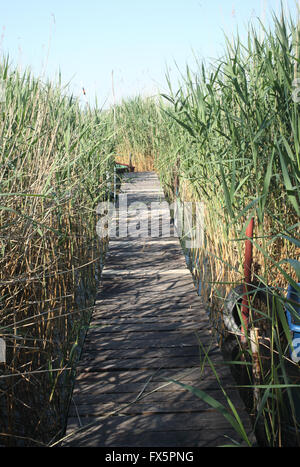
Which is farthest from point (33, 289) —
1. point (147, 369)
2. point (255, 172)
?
point (255, 172)

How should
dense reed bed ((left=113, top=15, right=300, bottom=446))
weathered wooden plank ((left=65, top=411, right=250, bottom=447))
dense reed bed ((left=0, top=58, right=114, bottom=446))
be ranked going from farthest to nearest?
dense reed bed ((left=113, top=15, right=300, bottom=446)) < dense reed bed ((left=0, top=58, right=114, bottom=446)) < weathered wooden plank ((left=65, top=411, right=250, bottom=447))

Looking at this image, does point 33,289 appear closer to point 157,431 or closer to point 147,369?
point 147,369

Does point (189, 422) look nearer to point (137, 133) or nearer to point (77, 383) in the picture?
point (77, 383)

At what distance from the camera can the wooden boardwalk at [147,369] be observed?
171 cm

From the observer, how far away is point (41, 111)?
251cm

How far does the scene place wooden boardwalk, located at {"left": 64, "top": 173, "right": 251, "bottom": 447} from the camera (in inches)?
67.5

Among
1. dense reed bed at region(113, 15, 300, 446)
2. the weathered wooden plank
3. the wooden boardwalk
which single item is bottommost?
the weathered wooden plank

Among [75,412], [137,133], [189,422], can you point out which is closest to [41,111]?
[75,412]

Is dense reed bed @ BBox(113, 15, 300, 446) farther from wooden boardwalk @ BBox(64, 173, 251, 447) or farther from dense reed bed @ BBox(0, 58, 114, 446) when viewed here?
dense reed bed @ BBox(0, 58, 114, 446)

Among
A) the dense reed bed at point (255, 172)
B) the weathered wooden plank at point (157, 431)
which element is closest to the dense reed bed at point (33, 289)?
the weathered wooden plank at point (157, 431)

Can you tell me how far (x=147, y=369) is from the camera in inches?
85.4

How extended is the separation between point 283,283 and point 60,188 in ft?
4.94

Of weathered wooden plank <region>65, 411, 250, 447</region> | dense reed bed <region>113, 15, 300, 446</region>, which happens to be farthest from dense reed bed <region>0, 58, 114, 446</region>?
dense reed bed <region>113, 15, 300, 446</region>

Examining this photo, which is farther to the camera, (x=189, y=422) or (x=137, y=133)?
(x=137, y=133)
